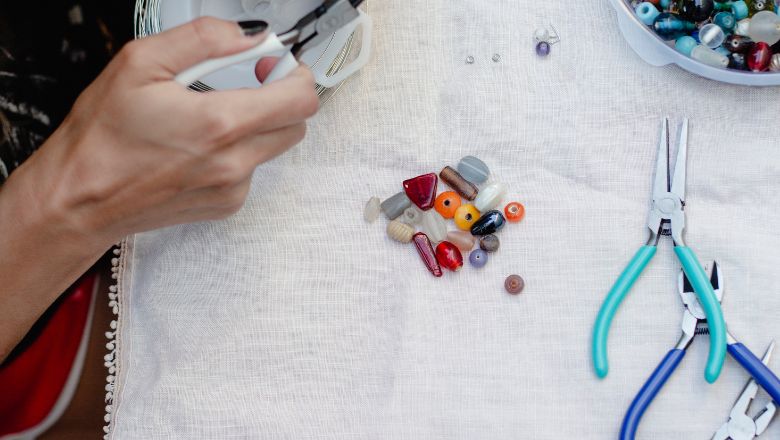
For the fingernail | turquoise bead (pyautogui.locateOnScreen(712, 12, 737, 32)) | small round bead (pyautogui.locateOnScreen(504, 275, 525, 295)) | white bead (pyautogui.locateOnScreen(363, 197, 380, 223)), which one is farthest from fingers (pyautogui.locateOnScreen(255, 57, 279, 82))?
turquoise bead (pyautogui.locateOnScreen(712, 12, 737, 32))

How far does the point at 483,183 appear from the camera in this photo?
2.10ft

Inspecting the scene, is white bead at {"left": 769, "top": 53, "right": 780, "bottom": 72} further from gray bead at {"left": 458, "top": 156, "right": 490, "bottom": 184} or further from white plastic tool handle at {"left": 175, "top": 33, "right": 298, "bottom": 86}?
white plastic tool handle at {"left": 175, "top": 33, "right": 298, "bottom": 86}

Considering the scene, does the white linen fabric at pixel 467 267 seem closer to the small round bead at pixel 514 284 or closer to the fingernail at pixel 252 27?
the small round bead at pixel 514 284

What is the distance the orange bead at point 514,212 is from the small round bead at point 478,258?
38 mm

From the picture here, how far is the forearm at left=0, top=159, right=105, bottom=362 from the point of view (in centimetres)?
53

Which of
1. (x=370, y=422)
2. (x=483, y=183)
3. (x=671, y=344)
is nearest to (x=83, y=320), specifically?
(x=370, y=422)

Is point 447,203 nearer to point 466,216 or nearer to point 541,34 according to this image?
point 466,216

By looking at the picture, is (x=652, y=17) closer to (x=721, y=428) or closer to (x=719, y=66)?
(x=719, y=66)

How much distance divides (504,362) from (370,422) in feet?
0.40

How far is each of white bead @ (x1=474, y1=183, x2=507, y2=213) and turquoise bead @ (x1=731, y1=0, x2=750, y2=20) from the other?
0.79 ft

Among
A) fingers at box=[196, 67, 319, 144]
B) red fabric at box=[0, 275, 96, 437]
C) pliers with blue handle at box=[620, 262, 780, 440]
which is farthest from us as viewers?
red fabric at box=[0, 275, 96, 437]

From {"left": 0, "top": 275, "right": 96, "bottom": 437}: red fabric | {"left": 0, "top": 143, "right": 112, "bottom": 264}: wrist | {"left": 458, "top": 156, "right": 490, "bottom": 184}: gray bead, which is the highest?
{"left": 0, "top": 143, "right": 112, "bottom": 264}: wrist

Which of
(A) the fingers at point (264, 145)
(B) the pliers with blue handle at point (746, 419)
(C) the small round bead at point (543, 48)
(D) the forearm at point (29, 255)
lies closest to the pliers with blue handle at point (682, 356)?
(B) the pliers with blue handle at point (746, 419)

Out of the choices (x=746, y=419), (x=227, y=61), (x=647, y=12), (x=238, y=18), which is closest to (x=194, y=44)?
(x=227, y=61)
